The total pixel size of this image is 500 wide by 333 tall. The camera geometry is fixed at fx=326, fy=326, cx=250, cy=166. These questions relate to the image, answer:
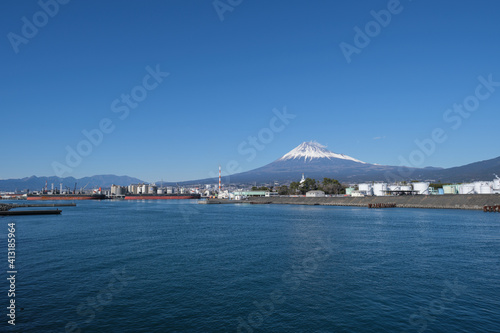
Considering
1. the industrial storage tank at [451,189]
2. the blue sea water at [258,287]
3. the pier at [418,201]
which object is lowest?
Answer: the blue sea water at [258,287]

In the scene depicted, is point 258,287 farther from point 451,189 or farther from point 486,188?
point 451,189

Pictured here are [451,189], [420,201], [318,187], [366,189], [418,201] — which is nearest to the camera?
[420,201]

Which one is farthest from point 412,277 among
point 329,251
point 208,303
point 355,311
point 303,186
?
point 303,186

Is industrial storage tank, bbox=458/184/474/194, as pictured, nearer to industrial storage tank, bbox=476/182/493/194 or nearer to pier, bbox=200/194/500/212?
industrial storage tank, bbox=476/182/493/194

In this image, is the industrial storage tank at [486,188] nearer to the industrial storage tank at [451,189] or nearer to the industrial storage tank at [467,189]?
the industrial storage tank at [467,189]

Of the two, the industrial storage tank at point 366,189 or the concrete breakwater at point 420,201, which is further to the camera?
the industrial storage tank at point 366,189

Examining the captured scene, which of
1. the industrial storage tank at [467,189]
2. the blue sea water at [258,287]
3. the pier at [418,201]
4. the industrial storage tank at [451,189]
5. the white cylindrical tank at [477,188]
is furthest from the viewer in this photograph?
the industrial storage tank at [451,189]

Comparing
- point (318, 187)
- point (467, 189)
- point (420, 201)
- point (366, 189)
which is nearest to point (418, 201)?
point (420, 201)

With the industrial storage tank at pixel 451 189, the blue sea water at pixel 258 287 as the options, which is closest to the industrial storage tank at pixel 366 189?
the industrial storage tank at pixel 451 189

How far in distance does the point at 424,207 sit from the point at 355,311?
235ft

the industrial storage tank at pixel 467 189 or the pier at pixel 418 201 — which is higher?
the industrial storage tank at pixel 467 189

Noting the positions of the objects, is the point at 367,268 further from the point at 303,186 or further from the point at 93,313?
the point at 303,186

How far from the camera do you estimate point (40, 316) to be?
11430 millimetres

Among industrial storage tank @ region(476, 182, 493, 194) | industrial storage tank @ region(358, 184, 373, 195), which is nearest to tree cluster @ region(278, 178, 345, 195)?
industrial storage tank @ region(358, 184, 373, 195)
